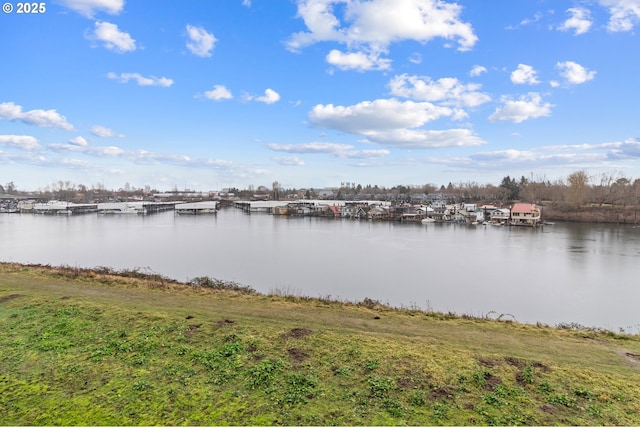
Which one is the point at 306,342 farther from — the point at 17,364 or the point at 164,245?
the point at 164,245

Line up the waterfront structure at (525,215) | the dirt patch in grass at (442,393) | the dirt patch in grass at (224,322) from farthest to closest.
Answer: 1. the waterfront structure at (525,215)
2. the dirt patch in grass at (224,322)
3. the dirt patch in grass at (442,393)

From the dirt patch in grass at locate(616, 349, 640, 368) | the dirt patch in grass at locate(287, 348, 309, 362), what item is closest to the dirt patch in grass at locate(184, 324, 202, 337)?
the dirt patch in grass at locate(287, 348, 309, 362)

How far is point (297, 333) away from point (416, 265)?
27.3ft

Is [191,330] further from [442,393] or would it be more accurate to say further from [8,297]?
[8,297]

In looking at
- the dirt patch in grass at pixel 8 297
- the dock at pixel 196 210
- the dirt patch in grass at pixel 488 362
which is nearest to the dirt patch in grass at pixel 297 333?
the dirt patch in grass at pixel 488 362

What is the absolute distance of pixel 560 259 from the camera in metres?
12.3

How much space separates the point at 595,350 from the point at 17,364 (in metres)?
4.73

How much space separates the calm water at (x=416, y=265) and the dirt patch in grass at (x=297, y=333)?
361 cm

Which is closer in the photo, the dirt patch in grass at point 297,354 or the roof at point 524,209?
the dirt patch in grass at point 297,354

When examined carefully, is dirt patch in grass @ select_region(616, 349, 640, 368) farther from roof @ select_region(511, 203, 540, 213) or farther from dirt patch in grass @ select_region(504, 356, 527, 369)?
roof @ select_region(511, 203, 540, 213)

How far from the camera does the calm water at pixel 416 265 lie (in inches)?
279

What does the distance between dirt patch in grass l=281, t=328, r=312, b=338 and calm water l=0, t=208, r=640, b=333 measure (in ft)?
11.8

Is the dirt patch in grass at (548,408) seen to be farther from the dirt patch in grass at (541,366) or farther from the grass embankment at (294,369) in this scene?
the dirt patch in grass at (541,366)

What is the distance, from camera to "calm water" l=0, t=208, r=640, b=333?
708 cm
